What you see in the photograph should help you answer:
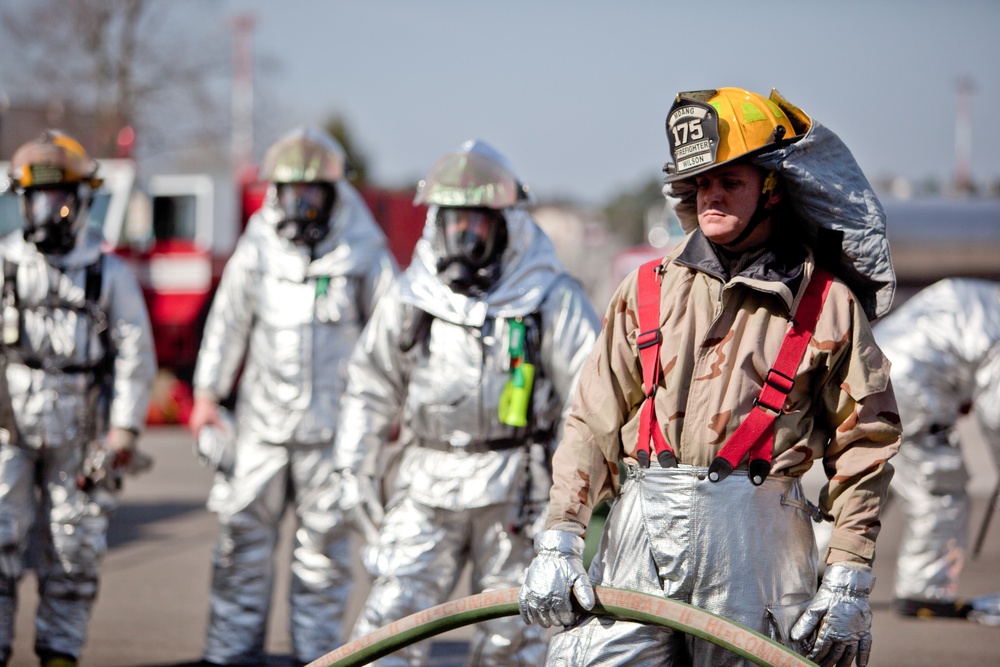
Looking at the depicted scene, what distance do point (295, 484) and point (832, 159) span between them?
A: 123 inches

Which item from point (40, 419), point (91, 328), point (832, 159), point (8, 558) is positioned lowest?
point (8, 558)

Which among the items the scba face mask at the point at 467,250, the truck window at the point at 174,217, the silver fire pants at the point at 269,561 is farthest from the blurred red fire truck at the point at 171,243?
the scba face mask at the point at 467,250

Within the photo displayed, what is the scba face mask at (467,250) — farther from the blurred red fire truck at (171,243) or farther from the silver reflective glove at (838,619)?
the blurred red fire truck at (171,243)

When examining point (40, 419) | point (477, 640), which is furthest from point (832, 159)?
point (40, 419)

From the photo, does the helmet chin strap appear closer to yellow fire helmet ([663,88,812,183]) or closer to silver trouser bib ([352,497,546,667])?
yellow fire helmet ([663,88,812,183])

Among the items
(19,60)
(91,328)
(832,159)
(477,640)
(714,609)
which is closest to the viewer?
(714,609)

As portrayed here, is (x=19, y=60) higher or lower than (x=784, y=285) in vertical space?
higher

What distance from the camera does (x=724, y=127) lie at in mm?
2787

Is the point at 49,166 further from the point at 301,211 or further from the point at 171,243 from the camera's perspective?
the point at 171,243

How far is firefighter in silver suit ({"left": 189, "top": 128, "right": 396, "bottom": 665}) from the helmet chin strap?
268 centimetres

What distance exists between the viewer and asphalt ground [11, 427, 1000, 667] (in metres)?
5.47

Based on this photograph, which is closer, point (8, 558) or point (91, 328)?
point (8, 558)

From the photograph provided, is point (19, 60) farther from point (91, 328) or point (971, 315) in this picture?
point (971, 315)

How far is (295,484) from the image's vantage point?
5.27 m
